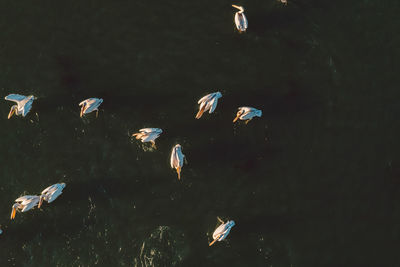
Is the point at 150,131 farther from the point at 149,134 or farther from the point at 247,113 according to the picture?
the point at 247,113

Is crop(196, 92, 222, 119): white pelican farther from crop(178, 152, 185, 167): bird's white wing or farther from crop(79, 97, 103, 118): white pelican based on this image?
crop(79, 97, 103, 118): white pelican

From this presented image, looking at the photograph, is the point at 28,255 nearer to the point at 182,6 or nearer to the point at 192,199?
the point at 192,199

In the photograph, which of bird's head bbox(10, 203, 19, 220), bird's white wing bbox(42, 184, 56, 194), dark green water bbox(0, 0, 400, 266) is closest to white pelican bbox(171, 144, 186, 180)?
dark green water bbox(0, 0, 400, 266)

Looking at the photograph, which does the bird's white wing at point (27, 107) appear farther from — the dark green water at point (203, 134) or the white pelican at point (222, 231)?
the white pelican at point (222, 231)

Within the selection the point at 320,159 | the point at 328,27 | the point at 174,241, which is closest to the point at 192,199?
the point at 174,241

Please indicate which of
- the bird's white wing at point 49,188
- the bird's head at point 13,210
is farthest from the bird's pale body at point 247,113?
the bird's head at point 13,210

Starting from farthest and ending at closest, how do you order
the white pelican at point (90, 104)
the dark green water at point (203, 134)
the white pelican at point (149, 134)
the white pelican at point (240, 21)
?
1. the dark green water at point (203, 134)
2. the white pelican at point (240, 21)
3. the white pelican at point (90, 104)
4. the white pelican at point (149, 134)
